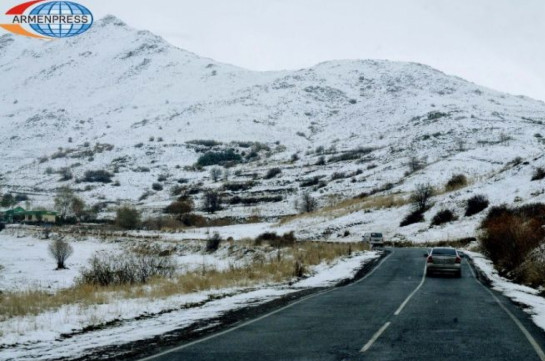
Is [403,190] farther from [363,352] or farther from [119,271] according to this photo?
[363,352]

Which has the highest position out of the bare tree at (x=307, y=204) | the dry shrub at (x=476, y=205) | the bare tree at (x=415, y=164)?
the bare tree at (x=415, y=164)

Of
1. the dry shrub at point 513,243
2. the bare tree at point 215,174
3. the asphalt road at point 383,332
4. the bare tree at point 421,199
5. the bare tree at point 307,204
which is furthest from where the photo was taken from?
the bare tree at point 215,174

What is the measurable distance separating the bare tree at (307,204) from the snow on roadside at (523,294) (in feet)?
210

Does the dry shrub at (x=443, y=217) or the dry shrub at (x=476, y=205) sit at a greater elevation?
the dry shrub at (x=476, y=205)

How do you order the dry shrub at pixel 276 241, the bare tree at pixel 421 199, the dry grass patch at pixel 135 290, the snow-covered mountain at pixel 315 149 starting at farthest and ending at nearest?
the snow-covered mountain at pixel 315 149 < the bare tree at pixel 421 199 < the dry shrub at pixel 276 241 < the dry grass patch at pixel 135 290

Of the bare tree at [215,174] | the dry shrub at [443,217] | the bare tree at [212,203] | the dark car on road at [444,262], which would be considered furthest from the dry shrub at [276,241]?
the bare tree at [215,174]

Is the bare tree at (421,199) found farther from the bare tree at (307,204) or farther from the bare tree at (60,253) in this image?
the bare tree at (60,253)

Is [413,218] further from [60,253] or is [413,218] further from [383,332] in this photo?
[383,332]

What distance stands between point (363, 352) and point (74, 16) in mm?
54842

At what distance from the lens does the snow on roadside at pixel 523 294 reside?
15.3 m

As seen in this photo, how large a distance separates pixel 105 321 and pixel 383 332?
23.1 feet

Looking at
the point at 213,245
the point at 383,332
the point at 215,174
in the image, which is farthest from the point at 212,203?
the point at 383,332

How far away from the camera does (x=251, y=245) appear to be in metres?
56.7

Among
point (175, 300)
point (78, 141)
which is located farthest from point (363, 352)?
point (78, 141)
